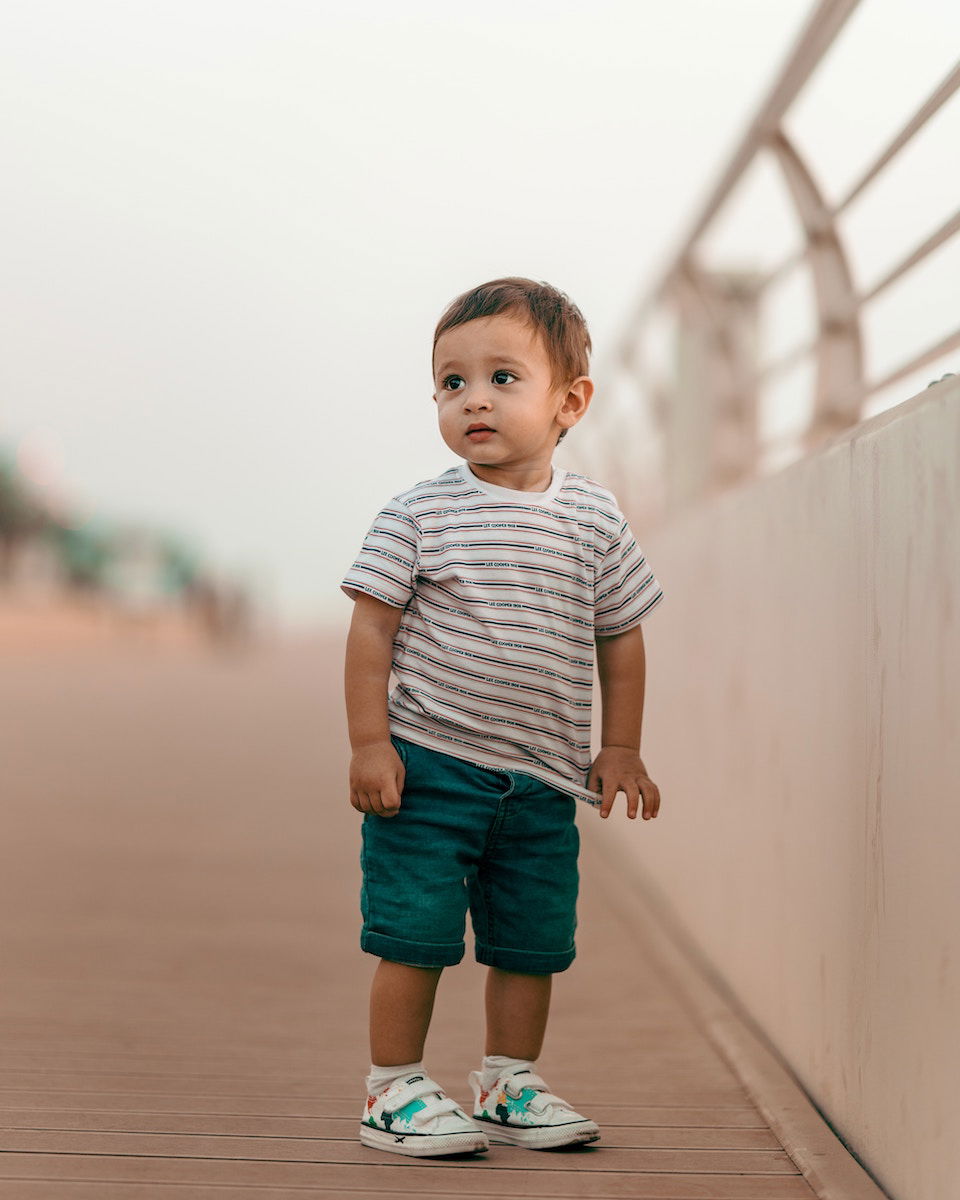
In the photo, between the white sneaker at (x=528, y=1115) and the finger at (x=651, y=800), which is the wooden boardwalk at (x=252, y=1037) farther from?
the finger at (x=651, y=800)

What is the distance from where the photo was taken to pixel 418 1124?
2.23 m

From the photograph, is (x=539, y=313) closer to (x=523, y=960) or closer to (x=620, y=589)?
(x=620, y=589)

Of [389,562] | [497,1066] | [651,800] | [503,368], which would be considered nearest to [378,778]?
[389,562]

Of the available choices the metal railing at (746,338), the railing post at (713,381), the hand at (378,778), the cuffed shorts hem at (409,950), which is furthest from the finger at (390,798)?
the railing post at (713,381)

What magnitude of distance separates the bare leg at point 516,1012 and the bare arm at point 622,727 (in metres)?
0.28

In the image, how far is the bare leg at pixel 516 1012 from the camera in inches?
93.0

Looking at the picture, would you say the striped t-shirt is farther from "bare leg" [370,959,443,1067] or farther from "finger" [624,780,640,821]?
Answer: "bare leg" [370,959,443,1067]

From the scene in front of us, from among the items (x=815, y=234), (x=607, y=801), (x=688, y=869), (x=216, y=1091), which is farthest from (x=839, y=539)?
(x=688, y=869)

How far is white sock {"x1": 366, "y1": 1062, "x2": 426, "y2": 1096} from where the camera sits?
228 cm

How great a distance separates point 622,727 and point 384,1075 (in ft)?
2.04

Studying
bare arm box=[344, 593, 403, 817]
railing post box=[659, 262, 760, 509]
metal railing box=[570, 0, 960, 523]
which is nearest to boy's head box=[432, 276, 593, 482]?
bare arm box=[344, 593, 403, 817]

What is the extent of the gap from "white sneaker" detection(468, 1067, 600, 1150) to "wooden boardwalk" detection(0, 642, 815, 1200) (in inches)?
1.1

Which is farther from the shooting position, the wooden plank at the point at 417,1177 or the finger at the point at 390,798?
the finger at the point at 390,798

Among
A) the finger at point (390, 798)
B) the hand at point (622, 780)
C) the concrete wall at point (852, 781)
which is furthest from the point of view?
the hand at point (622, 780)
